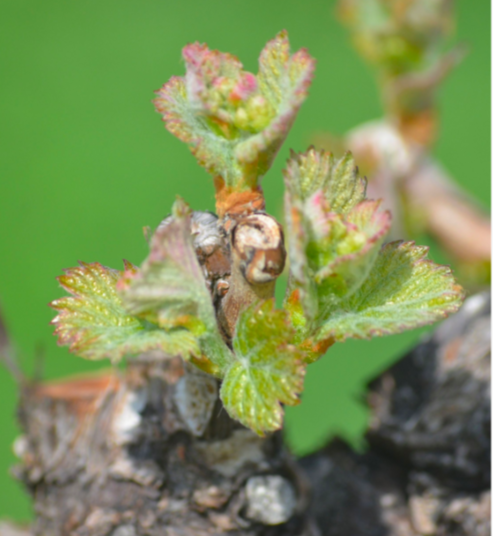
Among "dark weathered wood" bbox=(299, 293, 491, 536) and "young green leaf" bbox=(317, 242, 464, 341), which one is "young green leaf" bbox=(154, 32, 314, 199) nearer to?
"young green leaf" bbox=(317, 242, 464, 341)

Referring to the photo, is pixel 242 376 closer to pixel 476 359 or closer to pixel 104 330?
pixel 104 330

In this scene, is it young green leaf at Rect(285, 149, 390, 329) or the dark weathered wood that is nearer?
young green leaf at Rect(285, 149, 390, 329)

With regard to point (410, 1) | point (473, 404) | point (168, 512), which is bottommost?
point (168, 512)

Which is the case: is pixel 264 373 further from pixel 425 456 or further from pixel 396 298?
pixel 425 456

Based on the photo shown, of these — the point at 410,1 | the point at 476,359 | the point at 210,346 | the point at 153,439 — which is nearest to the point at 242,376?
the point at 210,346

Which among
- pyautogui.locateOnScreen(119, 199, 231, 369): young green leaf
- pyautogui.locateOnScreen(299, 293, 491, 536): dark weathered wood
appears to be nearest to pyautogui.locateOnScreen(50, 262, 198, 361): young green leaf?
pyautogui.locateOnScreen(119, 199, 231, 369): young green leaf

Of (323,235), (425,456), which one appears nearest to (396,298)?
(323,235)

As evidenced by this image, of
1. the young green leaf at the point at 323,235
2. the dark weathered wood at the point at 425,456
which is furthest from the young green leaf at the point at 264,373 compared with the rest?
the dark weathered wood at the point at 425,456
